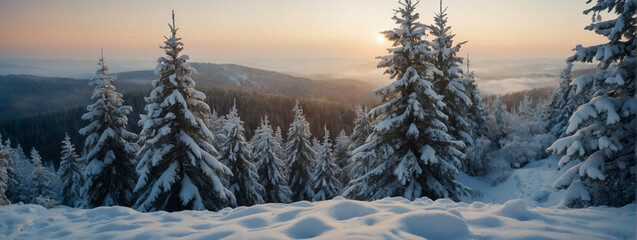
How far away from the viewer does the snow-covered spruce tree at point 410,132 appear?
1255 centimetres

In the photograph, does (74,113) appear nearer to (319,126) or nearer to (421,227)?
(319,126)

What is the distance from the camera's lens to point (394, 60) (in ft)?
42.8

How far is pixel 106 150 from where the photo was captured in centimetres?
1838

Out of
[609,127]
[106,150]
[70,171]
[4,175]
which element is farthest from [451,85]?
[70,171]

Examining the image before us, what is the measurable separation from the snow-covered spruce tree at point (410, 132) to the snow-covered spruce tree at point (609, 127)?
496 cm

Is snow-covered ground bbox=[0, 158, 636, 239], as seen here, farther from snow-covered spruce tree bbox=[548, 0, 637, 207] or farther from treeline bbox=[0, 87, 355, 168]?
treeline bbox=[0, 87, 355, 168]

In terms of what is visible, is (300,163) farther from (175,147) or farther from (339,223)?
(339,223)

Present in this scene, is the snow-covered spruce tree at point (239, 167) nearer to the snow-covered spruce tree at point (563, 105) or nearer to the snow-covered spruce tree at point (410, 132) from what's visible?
the snow-covered spruce tree at point (410, 132)

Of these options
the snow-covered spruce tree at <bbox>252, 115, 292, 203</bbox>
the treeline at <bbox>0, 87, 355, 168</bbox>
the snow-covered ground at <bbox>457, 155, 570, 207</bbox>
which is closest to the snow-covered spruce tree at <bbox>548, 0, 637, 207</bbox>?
the snow-covered ground at <bbox>457, 155, 570, 207</bbox>

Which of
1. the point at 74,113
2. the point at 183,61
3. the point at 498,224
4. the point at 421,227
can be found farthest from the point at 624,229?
the point at 74,113

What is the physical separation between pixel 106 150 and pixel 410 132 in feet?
57.0

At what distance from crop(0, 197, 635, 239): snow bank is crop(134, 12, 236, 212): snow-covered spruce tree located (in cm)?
645

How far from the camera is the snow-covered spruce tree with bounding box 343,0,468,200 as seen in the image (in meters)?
12.5

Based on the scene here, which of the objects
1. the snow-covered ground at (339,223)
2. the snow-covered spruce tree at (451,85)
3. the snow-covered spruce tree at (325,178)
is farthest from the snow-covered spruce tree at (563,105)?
the snow-covered ground at (339,223)
